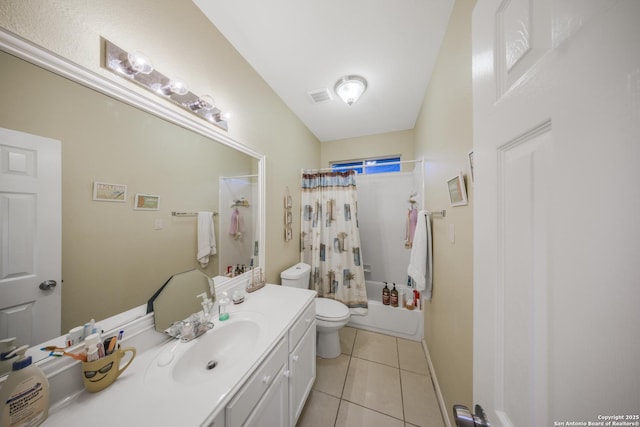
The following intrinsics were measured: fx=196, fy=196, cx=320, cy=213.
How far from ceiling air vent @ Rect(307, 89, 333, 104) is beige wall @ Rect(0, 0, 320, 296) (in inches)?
12.6

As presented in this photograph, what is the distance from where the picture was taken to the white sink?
798mm

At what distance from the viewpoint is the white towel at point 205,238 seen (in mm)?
1190

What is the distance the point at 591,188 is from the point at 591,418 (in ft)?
1.01

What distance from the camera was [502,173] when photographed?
0.45 metres

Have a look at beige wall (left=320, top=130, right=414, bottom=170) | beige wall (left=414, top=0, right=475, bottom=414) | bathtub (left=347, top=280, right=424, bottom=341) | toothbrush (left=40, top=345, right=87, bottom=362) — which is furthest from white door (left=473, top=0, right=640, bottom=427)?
beige wall (left=320, top=130, right=414, bottom=170)

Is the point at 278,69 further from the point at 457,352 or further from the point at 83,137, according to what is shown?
the point at 457,352

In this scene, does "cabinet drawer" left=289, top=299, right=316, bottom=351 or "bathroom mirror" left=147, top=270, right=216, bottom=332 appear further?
"cabinet drawer" left=289, top=299, right=316, bottom=351

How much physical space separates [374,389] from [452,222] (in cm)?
141

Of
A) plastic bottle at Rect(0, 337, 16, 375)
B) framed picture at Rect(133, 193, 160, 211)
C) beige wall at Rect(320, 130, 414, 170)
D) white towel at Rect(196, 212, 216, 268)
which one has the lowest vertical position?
plastic bottle at Rect(0, 337, 16, 375)

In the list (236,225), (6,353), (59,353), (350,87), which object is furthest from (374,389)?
(350,87)

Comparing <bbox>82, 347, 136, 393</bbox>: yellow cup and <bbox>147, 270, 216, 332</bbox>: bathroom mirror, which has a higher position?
<bbox>147, 270, 216, 332</bbox>: bathroom mirror

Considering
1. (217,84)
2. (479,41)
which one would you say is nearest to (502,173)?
(479,41)

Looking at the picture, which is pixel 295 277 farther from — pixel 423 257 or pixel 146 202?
pixel 146 202

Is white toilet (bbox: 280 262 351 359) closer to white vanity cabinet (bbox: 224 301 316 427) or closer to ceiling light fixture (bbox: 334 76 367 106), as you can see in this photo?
white vanity cabinet (bbox: 224 301 316 427)
